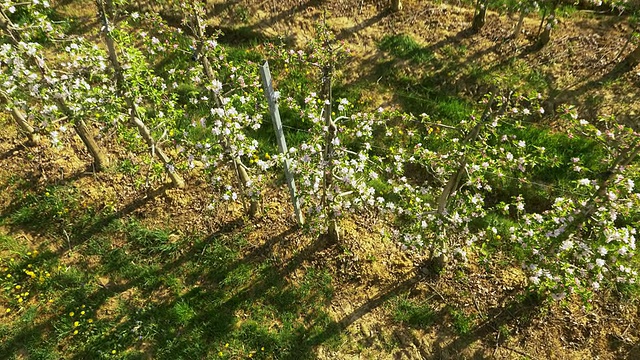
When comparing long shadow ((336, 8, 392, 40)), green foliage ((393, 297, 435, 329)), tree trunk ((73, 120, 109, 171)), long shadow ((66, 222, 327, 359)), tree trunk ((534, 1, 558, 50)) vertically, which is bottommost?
green foliage ((393, 297, 435, 329))

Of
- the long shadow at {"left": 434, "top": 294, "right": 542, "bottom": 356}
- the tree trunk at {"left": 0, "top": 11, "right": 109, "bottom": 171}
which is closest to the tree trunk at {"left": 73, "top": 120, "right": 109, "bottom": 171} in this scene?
the tree trunk at {"left": 0, "top": 11, "right": 109, "bottom": 171}

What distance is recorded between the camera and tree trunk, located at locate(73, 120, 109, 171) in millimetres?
7052

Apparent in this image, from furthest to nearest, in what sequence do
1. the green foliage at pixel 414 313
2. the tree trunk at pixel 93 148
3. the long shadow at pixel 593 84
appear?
the long shadow at pixel 593 84 → the tree trunk at pixel 93 148 → the green foliage at pixel 414 313

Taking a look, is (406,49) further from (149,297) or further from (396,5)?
(149,297)

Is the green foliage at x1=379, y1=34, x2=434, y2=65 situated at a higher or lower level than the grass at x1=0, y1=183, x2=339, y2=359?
higher

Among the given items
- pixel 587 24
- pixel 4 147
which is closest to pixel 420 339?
pixel 587 24

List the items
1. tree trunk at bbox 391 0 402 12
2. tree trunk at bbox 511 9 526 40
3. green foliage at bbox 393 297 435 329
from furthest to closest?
1. tree trunk at bbox 391 0 402 12
2. tree trunk at bbox 511 9 526 40
3. green foliage at bbox 393 297 435 329

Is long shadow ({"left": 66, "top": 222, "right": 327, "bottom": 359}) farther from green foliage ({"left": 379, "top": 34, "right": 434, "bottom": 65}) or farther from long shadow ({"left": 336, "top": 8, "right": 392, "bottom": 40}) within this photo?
long shadow ({"left": 336, "top": 8, "right": 392, "bottom": 40})

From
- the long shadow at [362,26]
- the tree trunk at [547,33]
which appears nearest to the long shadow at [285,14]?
the long shadow at [362,26]

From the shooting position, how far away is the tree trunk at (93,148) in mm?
7052

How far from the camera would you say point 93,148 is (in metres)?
7.51

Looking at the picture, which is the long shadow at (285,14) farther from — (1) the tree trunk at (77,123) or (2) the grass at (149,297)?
(2) the grass at (149,297)

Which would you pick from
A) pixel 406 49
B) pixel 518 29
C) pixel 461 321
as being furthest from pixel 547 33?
pixel 461 321

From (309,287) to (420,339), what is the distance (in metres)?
2.16
